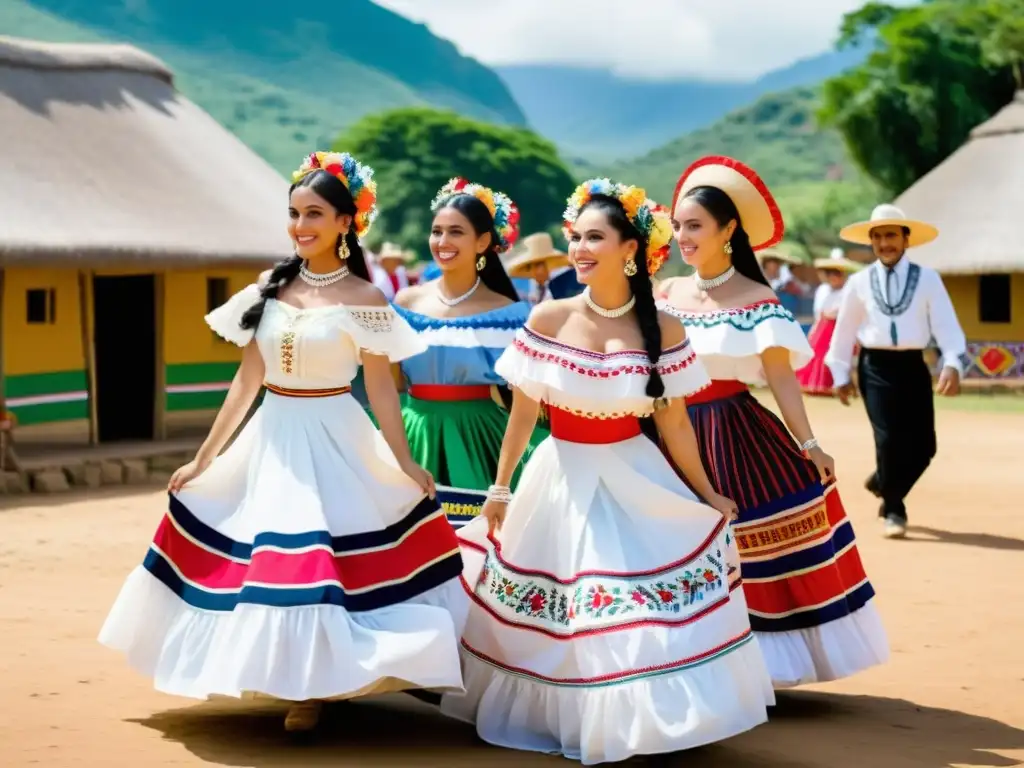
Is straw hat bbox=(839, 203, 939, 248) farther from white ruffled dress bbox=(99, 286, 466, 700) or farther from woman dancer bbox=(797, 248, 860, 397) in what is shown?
white ruffled dress bbox=(99, 286, 466, 700)

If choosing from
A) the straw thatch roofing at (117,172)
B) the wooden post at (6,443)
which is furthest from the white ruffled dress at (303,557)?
the straw thatch roofing at (117,172)

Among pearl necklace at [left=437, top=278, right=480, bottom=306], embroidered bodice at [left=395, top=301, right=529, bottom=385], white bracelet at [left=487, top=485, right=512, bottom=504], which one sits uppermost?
pearl necklace at [left=437, top=278, right=480, bottom=306]

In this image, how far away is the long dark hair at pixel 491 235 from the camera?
26.2 feet

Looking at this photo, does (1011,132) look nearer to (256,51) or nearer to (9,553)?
(9,553)

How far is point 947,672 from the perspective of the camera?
768 centimetres

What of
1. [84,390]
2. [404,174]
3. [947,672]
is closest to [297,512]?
[947,672]

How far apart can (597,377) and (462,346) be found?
179cm

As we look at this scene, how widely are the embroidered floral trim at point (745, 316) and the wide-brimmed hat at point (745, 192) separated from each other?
1.13 ft

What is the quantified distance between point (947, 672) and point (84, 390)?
36.3ft

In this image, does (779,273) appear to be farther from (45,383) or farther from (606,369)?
(606,369)

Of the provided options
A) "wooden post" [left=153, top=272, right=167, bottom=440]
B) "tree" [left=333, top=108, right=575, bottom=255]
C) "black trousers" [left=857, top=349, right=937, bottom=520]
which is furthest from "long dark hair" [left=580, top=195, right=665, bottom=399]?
"tree" [left=333, top=108, right=575, bottom=255]

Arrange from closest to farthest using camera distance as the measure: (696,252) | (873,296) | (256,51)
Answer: (696,252), (873,296), (256,51)

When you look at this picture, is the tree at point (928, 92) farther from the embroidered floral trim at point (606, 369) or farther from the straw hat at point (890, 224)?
the embroidered floral trim at point (606, 369)

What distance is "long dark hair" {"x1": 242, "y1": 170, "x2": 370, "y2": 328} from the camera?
21.5 ft
